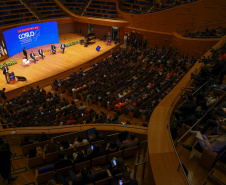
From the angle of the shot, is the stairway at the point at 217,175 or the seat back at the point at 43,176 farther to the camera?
the seat back at the point at 43,176

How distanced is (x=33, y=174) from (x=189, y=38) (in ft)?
38.2

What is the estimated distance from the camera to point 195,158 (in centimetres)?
364

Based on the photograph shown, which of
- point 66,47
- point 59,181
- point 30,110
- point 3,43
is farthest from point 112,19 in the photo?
point 59,181

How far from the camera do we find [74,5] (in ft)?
69.7

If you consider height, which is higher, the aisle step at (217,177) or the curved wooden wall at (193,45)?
the aisle step at (217,177)

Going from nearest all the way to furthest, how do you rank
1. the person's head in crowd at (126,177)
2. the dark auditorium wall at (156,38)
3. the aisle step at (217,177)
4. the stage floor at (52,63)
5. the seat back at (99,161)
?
the aisle step at (217,177) → the person's head in crowd at (126,177) → the seat back at (99,161) → the stage floor at (52,63) → the dark auditorium wall at (156,38)

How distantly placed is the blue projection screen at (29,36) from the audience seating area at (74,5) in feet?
12.2

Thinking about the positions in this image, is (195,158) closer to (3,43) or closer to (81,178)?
→ (81,178)

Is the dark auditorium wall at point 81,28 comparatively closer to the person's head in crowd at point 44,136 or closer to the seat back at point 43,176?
the person's head in crowd at point 44,136

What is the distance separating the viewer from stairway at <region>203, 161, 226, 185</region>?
2928 mm

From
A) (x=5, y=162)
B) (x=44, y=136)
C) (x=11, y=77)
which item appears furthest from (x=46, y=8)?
(x=5, y=162)

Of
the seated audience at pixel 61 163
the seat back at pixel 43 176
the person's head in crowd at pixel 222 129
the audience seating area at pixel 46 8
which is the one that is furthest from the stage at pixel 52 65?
the person's head in crowd at pixel 222 129

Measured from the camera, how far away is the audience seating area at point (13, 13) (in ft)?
51.3

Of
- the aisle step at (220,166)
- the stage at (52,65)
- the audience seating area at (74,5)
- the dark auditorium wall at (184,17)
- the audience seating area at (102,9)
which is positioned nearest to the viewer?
the aisle step at (220,166)
